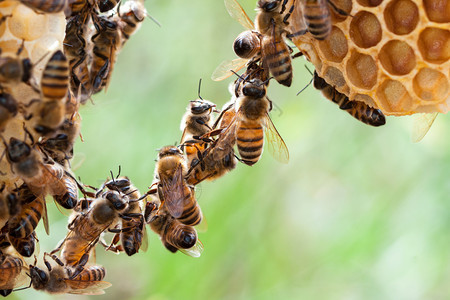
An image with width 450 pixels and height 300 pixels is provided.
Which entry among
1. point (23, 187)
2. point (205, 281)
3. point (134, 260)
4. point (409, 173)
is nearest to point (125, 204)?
point (23, 187)

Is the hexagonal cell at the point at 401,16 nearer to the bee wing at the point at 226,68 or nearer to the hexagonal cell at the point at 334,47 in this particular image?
the hexagonal cell at the point at 334,47

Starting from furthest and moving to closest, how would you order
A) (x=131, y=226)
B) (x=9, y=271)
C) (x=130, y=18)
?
1. (x=130, y=18)
2. (x=131, y=226)
3. (x=9, y=271)

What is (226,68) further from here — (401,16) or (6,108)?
(6,108)

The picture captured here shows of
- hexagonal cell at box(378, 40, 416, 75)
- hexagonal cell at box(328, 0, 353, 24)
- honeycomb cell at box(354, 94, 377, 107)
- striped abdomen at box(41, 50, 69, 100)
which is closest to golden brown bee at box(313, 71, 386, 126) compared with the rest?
honeycomb cell at box(354, 94, 377, 107)

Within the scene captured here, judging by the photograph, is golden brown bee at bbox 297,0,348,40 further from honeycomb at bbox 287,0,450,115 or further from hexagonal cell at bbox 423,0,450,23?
hexagonal cell at bbox 423,0,450,23

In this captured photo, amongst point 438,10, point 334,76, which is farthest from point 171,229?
point 438,10

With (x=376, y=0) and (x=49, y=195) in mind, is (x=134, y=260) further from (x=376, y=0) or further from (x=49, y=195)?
(x=376, y=0)

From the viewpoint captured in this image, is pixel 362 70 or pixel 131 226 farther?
pixel 131 226

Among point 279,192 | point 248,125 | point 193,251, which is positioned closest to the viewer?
point 248,125

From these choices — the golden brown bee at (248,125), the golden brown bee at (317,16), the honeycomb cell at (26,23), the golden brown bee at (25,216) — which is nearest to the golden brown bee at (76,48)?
the golden brown bee at (25,216)
